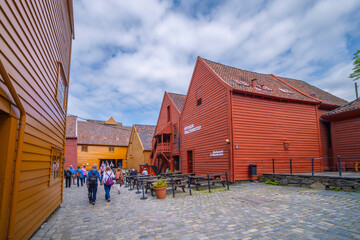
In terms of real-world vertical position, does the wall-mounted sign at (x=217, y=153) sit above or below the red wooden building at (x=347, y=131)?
below

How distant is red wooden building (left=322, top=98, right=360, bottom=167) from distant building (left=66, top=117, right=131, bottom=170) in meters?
30.6

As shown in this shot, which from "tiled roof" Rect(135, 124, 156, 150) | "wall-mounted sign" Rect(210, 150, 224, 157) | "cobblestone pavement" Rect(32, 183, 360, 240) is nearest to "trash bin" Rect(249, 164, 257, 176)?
"wall-mounted sign" Rect(210, 150, 224, 157)

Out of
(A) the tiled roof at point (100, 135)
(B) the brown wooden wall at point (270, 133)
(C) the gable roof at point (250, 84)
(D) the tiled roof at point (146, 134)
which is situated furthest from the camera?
(A) the tiled roof at point (100, 135)

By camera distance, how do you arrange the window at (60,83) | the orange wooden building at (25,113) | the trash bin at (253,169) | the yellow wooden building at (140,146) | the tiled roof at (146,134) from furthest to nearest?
the tiled roof at (146,134)
the yellow wooden building at (140,146)
the trash bin at (253,169)
the window at (60,83)
the orange wooden building at (25,113)

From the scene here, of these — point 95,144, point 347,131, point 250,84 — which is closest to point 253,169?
point 250,84

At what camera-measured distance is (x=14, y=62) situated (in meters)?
3.59

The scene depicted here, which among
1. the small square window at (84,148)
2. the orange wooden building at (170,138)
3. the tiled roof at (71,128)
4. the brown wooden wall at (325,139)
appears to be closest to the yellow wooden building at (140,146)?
the orange wooden building at (170,138)

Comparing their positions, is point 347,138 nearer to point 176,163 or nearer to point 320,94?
point 320,94

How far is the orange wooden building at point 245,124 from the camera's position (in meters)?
13.6

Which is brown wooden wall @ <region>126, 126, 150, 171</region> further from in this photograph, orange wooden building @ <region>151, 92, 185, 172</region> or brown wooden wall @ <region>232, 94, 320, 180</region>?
brown wooden wall @ <region>232, 94, 320, 180</region>

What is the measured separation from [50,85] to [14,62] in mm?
3451

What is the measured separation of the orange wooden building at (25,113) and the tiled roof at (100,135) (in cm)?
3172

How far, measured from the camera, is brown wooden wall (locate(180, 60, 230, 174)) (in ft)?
46.4

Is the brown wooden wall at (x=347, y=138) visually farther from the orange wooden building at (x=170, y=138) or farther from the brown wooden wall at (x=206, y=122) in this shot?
the orange wooden building at (x=170, y=138)
